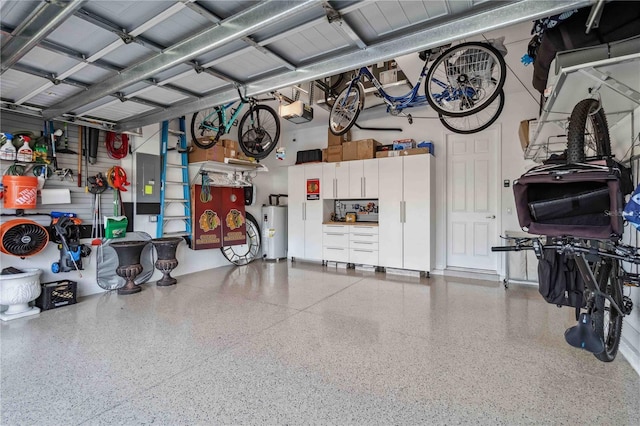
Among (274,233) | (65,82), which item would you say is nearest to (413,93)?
(65,82)

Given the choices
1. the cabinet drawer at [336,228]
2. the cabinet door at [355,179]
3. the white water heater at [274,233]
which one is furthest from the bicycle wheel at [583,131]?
the white water heater at [274,233]

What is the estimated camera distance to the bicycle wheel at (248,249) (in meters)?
6.27

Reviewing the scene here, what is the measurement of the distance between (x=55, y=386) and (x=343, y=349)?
2089 millimetres

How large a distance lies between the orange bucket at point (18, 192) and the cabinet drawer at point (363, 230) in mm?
4705

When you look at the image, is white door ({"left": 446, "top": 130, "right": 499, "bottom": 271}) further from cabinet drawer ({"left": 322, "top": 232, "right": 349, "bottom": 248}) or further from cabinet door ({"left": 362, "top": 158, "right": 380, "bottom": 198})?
cabinet drawer ({"left": 322, "top": 232, "right": 349, "bottom": 248})

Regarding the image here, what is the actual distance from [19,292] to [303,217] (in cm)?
445

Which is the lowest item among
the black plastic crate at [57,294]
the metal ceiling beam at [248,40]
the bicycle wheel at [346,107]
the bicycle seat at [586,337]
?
the black plastic crate at [57,294]

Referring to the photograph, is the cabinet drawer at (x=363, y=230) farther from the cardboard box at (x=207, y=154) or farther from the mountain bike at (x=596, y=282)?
the mountain bike at (x=596, y=282)

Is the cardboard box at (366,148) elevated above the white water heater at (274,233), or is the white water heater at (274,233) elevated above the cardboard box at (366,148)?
the cardboard box at (366,148)

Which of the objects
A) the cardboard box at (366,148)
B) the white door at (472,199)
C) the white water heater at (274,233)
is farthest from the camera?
the white water heater at (274,233)

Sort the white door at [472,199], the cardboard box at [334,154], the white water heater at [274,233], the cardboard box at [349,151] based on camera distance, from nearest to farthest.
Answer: the white door at [472,199]
the cardboard box at [349,151]
the cardboard box at [334,154]
the white water heater at [274,233]

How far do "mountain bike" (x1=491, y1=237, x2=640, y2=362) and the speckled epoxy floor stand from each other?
0.39 m

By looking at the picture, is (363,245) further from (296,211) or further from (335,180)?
(296,211)

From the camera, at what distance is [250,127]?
446 centimetres
